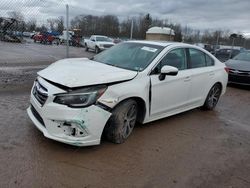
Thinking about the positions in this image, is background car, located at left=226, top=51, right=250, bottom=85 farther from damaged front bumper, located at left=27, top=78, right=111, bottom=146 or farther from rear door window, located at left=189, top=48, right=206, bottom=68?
damaged front bumper, located at left=27, top=78, right=111, bottom=146

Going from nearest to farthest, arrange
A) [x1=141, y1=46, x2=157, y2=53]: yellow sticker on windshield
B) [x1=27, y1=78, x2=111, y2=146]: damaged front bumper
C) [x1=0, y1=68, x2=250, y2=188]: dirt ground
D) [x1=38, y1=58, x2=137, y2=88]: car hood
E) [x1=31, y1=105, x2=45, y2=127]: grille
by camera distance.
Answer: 1. [x1=0, y1=68, x2=250, y2=188]: dirt ground
2. [x1=27, y1=78, x2=111, y2=146]: damaged front bumper
3. [x1=38, y1=58, x2=137, y2=88]: car hood
4. [x1=31, y1=105, x2=45, y2=127]: grille
5. [x1=141, y1=46, x2=157, y2=53]: yellow sticker on windshield

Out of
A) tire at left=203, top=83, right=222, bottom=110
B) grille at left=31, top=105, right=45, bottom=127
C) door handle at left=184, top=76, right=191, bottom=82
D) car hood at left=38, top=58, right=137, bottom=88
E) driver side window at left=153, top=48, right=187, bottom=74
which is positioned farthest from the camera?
tire at left=203, top=83, right=222, bottom=110

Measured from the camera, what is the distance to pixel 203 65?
6.04 metres

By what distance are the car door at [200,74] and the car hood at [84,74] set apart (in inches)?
71.1

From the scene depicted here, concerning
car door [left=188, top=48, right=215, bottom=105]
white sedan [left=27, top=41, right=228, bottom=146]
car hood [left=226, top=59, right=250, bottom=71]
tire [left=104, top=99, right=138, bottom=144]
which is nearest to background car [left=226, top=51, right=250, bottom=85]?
car hood [left=226, top=59, right=250, bottom=71]

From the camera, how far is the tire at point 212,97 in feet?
21.1

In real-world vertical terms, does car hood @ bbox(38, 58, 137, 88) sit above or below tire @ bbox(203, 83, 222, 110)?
above

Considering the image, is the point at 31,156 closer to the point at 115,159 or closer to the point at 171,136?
the point at 115,159

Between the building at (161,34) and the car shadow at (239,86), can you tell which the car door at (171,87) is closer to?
the car shadow at (239,86)

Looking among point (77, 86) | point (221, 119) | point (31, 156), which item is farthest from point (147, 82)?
point (221, 119)

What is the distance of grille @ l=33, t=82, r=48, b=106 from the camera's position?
3.72 m

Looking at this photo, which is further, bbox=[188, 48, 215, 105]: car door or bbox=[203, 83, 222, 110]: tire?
bbox=[203, 83, 222, 110]: tire

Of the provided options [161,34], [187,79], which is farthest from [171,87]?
[161,34]

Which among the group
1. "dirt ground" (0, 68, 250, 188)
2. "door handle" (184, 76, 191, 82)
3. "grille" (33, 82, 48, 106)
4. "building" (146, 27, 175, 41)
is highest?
"building" (146, 27, 175, 41)
